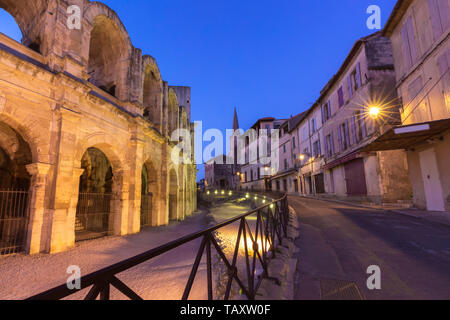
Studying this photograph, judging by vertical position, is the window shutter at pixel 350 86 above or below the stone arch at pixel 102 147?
above

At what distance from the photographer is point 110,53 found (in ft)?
34.0

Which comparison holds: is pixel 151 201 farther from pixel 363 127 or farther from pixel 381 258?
pixel 363 127

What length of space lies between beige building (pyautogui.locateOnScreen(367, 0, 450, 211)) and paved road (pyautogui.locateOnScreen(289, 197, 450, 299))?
3.55 meters

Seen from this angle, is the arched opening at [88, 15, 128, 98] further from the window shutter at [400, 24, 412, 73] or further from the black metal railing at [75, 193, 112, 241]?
the window shutter at [400, 24, 412, 73]

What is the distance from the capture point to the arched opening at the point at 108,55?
9.63m

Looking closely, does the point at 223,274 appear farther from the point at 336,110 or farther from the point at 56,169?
the point at 336,110

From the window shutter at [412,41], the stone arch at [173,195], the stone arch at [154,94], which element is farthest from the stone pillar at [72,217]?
the window shutter at [412,41]

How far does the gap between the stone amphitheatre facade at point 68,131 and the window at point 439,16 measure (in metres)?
13.4

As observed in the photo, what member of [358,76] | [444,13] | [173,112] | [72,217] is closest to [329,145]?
[358,76]

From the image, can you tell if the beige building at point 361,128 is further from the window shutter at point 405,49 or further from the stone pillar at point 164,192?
the stone pillar at point 164,192

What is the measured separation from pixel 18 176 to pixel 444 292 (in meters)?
12.7

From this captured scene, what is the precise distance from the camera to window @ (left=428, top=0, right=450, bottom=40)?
7984 mm

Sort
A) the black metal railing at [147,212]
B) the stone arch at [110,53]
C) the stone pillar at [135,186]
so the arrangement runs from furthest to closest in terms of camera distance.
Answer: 1. the black metal railing at [147,212]
2. the stone arch at [110,53]
3. the stone pillar at [135,186]
